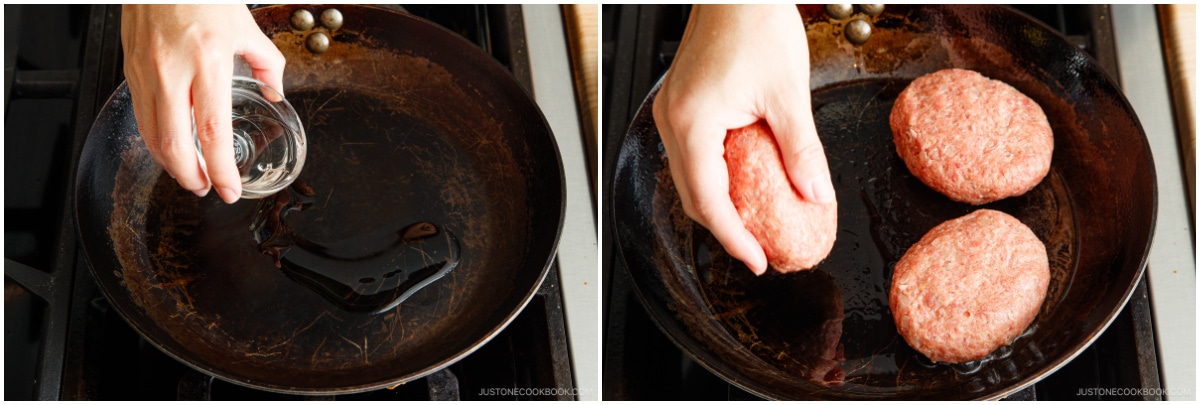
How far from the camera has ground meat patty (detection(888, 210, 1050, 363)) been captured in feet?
3.76

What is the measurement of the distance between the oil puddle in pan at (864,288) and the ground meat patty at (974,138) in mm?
55

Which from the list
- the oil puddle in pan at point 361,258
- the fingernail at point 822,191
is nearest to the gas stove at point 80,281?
the oil puddle in pan at point 361,258

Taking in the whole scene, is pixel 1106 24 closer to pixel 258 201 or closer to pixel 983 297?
pixel 983 297

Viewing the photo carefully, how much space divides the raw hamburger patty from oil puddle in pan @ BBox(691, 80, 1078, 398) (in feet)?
0.34

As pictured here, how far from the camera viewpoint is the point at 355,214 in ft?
4.38

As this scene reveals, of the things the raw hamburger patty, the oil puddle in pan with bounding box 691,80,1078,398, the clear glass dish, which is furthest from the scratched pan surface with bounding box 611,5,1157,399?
the clear glass dish

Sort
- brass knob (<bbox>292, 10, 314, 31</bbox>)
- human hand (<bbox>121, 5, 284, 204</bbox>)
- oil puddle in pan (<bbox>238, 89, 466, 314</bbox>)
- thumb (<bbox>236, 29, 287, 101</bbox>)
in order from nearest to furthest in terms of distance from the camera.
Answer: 1. human hand (<bbox>121, 5, 284, 204</bbox>)
2. thumb (<bbox>236, 29, 287, 101</bbox>)
3. oil puddle in pan (<bbox>238, 89, 466, 314</bbox>)
4. brass knob (<bbox>292, 10, 314, 31</bbox>)

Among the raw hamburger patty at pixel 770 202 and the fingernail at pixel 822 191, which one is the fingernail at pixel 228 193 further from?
the fingernail at pixel 822 191

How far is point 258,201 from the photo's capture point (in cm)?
133

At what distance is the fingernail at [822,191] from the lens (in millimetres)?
1137

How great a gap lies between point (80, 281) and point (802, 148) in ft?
3.38

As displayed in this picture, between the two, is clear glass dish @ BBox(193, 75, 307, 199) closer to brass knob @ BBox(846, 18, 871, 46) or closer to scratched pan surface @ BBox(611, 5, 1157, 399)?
scratched pan surface @ BBox(611, 5, 1157, 399)

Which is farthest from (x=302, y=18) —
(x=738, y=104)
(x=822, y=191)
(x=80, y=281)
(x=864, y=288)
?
(x=864, y=288)

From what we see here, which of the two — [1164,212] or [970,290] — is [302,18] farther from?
[1164,212]
